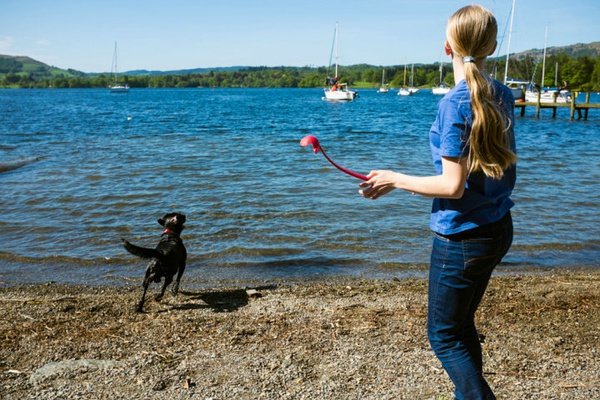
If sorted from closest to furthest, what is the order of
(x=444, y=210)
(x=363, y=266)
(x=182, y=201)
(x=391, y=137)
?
(x=444, y=210) → (x=363, y=266) → (x=182, y=201) → (x=391, y=137)

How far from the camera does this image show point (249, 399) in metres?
3.88

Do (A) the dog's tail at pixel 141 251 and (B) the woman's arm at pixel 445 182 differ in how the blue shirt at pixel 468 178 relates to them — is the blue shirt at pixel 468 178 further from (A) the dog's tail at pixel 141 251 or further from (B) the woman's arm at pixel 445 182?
(A) the dog's tail at pixel 141 251

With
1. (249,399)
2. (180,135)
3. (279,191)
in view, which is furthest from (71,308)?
(180,135)

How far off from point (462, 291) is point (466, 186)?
0.53 metres

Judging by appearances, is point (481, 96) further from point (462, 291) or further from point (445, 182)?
point (462, 291)

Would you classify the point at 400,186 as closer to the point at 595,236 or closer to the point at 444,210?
the point at 444,210

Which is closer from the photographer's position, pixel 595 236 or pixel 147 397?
pixel 147 397

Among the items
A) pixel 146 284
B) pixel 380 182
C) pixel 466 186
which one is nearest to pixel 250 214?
pixel 146 284

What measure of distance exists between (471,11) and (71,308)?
5097 millimetres

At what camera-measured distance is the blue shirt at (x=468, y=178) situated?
2.51 meters

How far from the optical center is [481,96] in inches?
98.6

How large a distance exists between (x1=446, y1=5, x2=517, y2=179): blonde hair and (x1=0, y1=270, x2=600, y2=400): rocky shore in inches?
79.0

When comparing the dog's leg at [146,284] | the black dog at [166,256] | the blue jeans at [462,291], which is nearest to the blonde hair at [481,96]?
the blue jeans at [462,291]

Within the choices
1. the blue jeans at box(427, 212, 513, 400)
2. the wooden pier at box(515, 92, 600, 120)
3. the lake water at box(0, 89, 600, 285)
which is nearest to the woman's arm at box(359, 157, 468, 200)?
the blue jeans at box(427, 212, 513, 400)
